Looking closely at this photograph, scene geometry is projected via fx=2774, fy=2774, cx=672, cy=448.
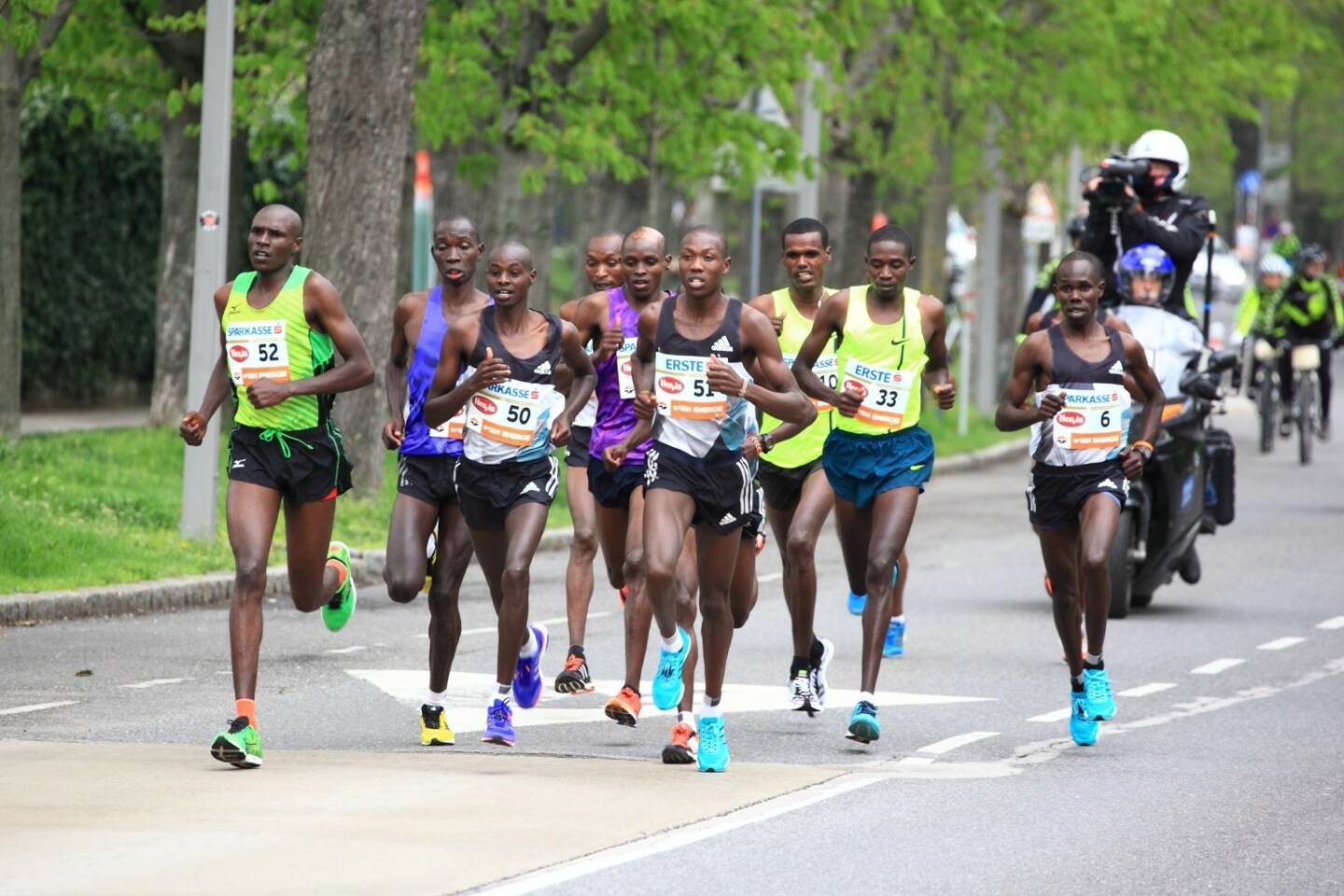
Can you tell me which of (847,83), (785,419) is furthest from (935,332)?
(847,83)

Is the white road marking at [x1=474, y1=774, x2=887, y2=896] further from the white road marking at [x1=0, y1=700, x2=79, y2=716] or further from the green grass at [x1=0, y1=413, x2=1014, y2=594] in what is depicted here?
the green grass at [x1=0, y1=413, x2=1014, y2=594]

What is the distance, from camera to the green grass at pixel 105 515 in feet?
50.2

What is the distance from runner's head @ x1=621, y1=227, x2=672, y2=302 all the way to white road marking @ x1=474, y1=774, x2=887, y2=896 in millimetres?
2441

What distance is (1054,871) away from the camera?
26.0ft

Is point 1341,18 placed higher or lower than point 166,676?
higher

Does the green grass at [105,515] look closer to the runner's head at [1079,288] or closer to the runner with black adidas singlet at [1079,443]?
the runner with black adidas singlet at [1079,443]

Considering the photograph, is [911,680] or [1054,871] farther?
[911,680]

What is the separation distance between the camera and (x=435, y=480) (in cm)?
1043

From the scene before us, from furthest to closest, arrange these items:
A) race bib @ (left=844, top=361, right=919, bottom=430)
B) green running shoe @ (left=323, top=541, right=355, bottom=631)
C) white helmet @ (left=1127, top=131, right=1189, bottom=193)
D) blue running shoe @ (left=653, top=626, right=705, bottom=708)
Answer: white helmet @ (left=1127, top=131, right=1189, bottom=193), green running shoe @ (left=323, top=541, right=355, bottom=631), race bib @ (left=844, top=361, right=919, bottom=430), blue running shoe @ (left=653, top=626, right=705, bottom=708)

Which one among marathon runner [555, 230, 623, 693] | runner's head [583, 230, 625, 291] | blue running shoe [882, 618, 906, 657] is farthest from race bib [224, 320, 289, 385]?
blue running shoe [882, 618, 906, 657]

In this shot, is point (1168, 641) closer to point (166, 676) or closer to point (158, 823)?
point (166, 676)

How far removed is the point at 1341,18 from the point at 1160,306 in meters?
27.1

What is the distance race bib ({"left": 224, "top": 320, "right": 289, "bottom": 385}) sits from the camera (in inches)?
392

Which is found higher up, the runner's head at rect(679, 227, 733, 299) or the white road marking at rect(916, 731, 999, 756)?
the runner's head at rect(679, 227, 733, 299)
